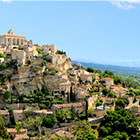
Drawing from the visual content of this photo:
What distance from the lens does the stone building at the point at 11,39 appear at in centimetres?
7319

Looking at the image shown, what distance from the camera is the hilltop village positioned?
→ 47631mm

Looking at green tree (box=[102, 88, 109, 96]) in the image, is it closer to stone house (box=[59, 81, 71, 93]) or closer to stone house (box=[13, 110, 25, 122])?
stone house (box=[59, 81, 71, 93])

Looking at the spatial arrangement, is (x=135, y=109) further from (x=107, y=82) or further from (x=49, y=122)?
(x=49, y=122)

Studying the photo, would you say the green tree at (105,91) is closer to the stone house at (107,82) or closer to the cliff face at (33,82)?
the stone house at (107,82)

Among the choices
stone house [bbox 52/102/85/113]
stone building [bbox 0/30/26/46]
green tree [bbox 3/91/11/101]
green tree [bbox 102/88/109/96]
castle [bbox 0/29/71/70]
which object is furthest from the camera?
stone building [bbox 0/30/26/46]

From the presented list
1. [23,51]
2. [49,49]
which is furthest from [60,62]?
[49,49]

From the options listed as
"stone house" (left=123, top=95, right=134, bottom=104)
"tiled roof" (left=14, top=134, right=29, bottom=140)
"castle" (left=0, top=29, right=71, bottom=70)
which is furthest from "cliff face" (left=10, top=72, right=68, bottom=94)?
"tiled roof" (left=14, top=134, right=29, bottom=140)

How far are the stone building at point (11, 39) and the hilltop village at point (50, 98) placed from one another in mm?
288

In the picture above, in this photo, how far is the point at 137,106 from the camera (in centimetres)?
5844

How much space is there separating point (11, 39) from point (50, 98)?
2652 cm

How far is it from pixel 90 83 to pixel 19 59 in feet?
64.2

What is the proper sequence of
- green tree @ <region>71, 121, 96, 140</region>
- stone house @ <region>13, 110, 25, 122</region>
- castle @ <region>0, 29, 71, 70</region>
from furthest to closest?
castle @ <region>0, 29, 71, 70</region>, stone house @ <region>13, 110, 25, 122</region>, green tree @ <region>71, 121, 96, 140</region>

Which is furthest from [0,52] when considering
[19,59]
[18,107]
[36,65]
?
[18,107]

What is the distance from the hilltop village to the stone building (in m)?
0.29
